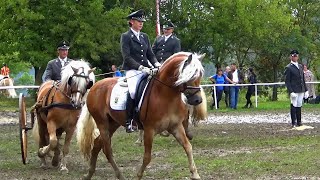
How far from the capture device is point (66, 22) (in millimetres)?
34844

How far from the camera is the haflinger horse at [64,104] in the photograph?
1195 cm

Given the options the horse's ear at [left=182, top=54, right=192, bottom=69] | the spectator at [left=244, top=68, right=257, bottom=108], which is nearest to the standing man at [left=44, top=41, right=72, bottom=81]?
the horse's ear at [left=182, top=54, right=192, bottom=69]

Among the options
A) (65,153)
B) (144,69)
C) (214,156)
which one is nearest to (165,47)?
(214,156)

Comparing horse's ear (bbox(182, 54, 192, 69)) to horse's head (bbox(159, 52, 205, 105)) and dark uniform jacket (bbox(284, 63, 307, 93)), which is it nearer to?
horse's head (bbox(159, 52, 205, 105))

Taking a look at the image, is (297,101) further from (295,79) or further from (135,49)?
(135,49)

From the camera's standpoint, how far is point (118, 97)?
35.1 ft

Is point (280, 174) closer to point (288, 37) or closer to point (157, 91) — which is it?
point (157, 91)

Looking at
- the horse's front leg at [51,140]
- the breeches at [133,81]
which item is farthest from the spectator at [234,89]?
the breeches at [133,81]

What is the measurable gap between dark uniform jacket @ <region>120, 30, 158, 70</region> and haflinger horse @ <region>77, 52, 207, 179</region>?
46 centimetres

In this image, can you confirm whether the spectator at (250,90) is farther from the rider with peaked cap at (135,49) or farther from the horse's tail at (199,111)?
the rider with peaked cap at (135,49)

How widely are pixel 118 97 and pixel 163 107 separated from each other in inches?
41.6

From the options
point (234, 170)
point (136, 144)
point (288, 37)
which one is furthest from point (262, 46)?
point (234, 170)

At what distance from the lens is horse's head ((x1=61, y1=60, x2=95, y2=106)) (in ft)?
39.1

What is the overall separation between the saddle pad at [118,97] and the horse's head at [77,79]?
1.21 metres
